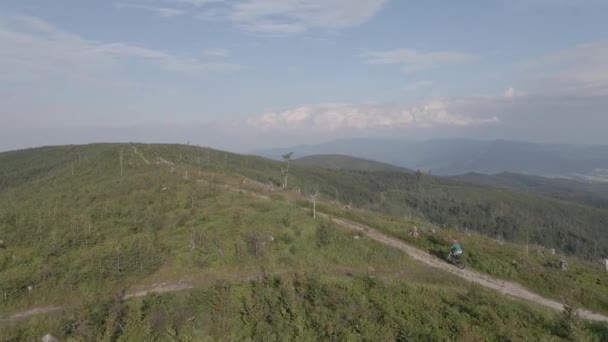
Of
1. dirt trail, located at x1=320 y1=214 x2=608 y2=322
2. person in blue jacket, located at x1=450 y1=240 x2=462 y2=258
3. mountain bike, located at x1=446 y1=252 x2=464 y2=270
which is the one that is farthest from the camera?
mountain bike, located at x1=446 y1=252 x2=464 y2=270

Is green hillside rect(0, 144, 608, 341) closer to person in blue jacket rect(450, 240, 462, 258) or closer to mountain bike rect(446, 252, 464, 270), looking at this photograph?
mountain bike rect(446, 252, 464, 270)

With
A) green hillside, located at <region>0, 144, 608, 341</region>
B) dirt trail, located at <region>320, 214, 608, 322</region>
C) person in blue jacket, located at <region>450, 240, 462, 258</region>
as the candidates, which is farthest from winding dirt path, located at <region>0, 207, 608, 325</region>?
person in blue jacket, located at <region>450, 240, 462, 258</region>

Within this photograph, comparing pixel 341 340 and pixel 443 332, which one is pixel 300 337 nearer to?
pixel 341 340

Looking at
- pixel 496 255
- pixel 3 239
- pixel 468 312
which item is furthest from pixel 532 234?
pixel 3 239

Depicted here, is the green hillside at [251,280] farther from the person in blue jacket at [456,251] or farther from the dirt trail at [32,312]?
the person in blue jacket at [456,251]

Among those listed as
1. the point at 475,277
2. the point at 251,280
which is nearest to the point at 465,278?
the point at 475,277

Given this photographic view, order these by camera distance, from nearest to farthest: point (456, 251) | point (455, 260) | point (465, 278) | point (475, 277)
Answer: point (465, 278) → point (475, 277) → point (456, 251) → point (455, 260)

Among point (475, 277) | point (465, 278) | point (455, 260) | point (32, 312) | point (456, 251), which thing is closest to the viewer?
point (32, 312)

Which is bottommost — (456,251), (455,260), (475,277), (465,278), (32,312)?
(32,312)

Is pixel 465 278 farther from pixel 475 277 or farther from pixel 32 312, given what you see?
pixel 32 312
